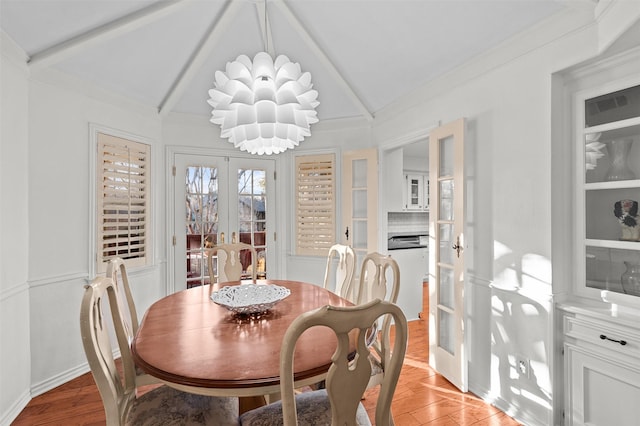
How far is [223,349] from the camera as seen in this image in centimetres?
137

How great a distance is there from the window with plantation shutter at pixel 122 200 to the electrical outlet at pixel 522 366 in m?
3.35

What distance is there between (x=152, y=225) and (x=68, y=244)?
0.87 m

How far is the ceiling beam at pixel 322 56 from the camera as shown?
2.56 meters

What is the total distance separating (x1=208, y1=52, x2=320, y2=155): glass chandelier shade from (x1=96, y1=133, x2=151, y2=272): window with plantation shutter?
1.68m

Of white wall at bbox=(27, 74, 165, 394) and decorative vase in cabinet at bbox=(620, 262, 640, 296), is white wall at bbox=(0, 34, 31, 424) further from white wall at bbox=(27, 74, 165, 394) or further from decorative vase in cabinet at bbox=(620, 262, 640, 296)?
decorative vase in cabinet at bbox=(620, 262, 640, 296)

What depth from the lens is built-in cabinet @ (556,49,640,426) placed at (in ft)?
5.67

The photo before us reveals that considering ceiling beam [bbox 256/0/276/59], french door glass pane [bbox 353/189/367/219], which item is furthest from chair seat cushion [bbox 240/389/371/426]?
french door glass pane [bbox 353/189/367/219]

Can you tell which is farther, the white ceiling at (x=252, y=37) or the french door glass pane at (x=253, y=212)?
the french door glass pane at (x=253, y=212)

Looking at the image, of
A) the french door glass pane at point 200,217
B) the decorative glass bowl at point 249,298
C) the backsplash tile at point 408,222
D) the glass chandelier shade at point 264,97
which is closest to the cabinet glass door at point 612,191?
A: the glass chandelier shade at point 264,97

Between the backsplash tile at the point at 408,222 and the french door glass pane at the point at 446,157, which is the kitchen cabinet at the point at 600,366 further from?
the backsplash tile at the point at 408,222

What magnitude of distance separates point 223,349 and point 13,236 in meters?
1.95

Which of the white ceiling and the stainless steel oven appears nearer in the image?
the white ceiling

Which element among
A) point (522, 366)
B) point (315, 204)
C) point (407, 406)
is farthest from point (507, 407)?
point (315, 204)

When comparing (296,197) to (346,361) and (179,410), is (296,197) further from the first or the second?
(346,361)
